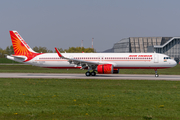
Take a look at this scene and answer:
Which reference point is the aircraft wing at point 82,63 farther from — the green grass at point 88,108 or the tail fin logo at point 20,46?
the green grass at point 88,108

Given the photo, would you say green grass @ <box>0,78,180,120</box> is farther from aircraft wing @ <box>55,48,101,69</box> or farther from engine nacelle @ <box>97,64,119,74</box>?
aircraft wing @ <box>55,48,101,69</box>

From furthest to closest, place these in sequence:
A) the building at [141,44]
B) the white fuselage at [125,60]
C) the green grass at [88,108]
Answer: the building at [141,44] < the white fuselage at [125,60] < the green grass at [88,108]

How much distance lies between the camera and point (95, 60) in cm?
3969

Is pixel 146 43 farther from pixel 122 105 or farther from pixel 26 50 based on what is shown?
pixel 122 105

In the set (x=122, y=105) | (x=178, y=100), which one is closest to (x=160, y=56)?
(x=178, y=100)

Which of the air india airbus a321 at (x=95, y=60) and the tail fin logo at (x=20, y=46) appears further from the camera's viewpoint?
the tail fin logo at (x=20, y=46)

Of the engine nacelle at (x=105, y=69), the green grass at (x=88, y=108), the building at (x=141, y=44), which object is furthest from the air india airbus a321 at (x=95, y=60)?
the building at (x=141, y=44)

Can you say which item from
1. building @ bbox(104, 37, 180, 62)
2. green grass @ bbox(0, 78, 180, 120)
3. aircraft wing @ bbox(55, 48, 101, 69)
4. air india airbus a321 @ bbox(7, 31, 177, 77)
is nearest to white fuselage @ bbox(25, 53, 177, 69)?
air india airbus a321 @ bbox(7, 31, 177, 77)

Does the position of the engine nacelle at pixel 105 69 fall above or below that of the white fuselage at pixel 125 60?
below

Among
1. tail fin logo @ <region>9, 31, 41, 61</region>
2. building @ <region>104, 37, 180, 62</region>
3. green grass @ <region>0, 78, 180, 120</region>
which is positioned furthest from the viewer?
building @ <region>104, 37, 180, 62</region>

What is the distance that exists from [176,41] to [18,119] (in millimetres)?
119148

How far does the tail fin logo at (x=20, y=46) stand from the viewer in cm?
4238

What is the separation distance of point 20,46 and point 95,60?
45.2 ft

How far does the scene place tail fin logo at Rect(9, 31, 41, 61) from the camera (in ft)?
139
